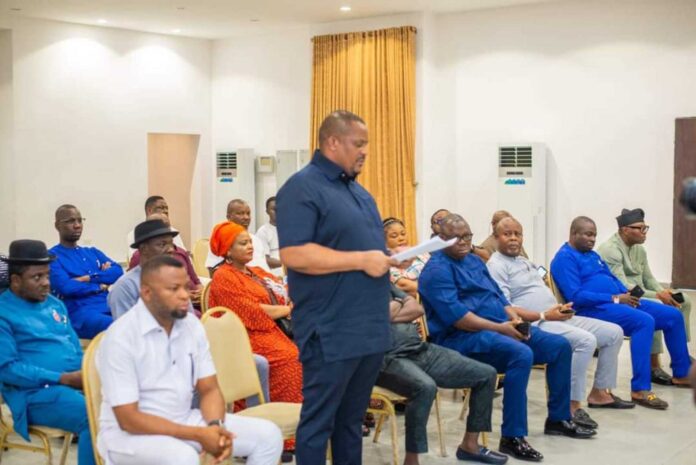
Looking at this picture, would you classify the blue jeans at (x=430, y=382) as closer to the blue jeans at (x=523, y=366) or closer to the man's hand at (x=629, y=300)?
the blue jeans at (x=523, y=366)

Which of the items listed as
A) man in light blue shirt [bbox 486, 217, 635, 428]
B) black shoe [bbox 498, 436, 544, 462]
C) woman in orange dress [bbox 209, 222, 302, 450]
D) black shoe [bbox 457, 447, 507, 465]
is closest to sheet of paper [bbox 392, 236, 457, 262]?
woman in orange dress [bbox 209, 222, 302, 450]

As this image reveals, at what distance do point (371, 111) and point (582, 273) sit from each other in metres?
6.65

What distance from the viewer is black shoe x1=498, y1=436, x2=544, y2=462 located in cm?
465

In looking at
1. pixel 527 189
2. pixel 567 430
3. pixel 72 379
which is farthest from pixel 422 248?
pixel 527 189

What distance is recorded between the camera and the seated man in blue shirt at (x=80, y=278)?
5623 millimetres

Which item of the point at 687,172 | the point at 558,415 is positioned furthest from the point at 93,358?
the point at 687,172

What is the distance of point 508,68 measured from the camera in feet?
37.9

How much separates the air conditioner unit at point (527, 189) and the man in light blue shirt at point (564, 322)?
5476 millimetres

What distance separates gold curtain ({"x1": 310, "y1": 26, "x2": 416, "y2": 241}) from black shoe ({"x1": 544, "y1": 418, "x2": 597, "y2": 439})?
275 inches

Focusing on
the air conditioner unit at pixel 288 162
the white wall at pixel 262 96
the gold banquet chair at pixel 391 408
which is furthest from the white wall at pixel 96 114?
the gold banquet chair at pixel 391 408

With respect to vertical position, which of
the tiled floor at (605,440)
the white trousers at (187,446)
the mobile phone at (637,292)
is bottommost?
the tiled floor at (605,440)

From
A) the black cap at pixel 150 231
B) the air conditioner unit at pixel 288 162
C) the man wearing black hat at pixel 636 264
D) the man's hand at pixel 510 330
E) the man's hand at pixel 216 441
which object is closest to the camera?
the man's hand at pixel 216 441

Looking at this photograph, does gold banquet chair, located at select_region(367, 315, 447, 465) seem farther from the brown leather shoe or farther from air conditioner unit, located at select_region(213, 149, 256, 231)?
air conditioner unit, located at select_region(213, 149, 256, 231)

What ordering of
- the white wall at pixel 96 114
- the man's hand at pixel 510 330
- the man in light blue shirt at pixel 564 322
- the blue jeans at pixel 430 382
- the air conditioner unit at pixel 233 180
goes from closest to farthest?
1. the blue jeans at pixel 430 382
2. the man's hand at pixel 510 330
3. the man in light blue shirt at pixel 564 322
4. the white wall at pixel 96 114
5. the air conditioner unit at pixel 233 180
